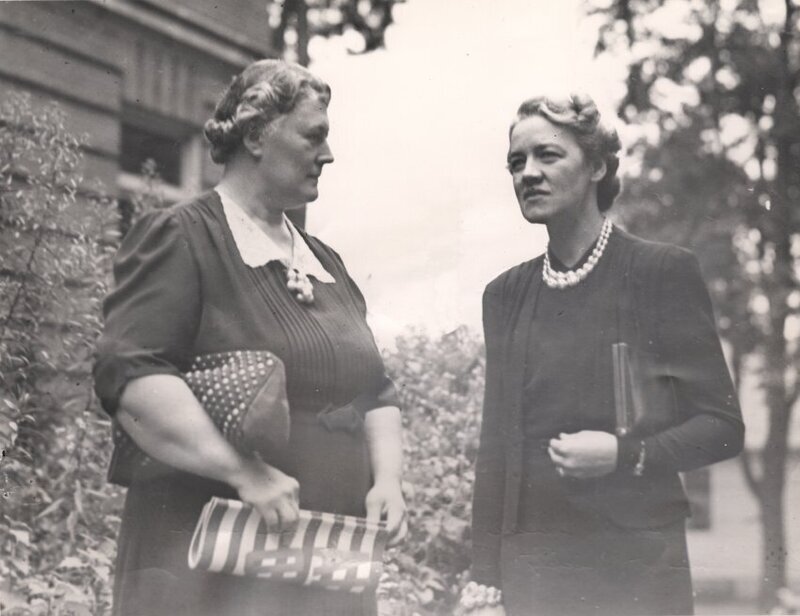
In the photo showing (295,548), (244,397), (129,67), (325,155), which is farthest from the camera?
(129,67)

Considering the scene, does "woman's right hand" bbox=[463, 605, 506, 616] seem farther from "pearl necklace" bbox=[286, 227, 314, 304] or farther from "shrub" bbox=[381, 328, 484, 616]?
"pearl necklace" bbox=[286, 227, 314, 304]

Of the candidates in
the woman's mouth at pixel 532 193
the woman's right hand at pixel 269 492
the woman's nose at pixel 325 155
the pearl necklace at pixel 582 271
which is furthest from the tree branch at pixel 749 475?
the woman's nose at pixel 325 155

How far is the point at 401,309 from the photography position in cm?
275

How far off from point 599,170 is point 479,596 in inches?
41.2

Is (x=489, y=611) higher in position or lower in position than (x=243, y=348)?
lower

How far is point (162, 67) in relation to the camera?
117 inches

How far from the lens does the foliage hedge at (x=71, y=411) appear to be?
2650 mm

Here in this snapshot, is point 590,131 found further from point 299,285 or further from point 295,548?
point 295,548

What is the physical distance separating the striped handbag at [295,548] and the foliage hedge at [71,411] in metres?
0.16

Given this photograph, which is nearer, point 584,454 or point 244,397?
point 244,397

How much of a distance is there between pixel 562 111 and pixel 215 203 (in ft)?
2.81

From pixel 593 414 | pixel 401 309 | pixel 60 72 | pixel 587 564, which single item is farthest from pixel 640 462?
pixel 60 72

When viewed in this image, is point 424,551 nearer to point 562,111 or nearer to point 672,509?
point 672,509

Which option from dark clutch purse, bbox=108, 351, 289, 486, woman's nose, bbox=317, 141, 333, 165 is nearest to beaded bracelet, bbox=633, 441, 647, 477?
dark clutch purse, bbox=108, 351, 289, 486
